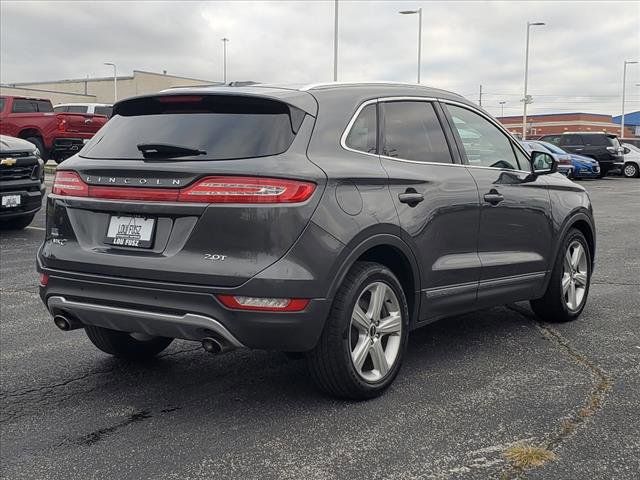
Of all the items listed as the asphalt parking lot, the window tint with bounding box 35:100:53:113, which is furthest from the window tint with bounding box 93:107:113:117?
the asphalt parking lot

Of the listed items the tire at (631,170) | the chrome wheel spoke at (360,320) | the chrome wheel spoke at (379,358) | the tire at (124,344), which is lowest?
the tire at (124,344)

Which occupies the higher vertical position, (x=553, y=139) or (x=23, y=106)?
(x=23, y=106)

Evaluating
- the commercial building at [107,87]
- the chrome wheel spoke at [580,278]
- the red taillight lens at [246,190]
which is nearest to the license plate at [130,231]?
the red taillight lens at [246,190]

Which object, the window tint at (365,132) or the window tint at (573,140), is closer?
the window tint at (365,132)

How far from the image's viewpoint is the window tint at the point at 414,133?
171 inches

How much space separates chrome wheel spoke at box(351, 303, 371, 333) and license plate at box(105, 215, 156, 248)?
111 cm

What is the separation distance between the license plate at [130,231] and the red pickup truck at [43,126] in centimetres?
1837

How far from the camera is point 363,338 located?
4.00 m

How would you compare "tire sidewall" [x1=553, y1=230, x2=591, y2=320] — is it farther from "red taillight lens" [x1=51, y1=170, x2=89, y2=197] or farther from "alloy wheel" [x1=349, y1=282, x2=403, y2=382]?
"red taillight lens" [x1=51, y1=170, x2=89, y2=197]

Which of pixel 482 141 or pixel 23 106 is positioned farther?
pixel 23 106

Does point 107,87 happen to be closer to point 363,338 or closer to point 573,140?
point 573,140

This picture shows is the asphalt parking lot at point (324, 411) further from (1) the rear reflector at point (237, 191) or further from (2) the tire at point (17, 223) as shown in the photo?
(2) the tire at point (17, 223)

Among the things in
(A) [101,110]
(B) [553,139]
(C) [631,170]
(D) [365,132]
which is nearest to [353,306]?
(D) [365,132]

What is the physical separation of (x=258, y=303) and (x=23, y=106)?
19969mm
